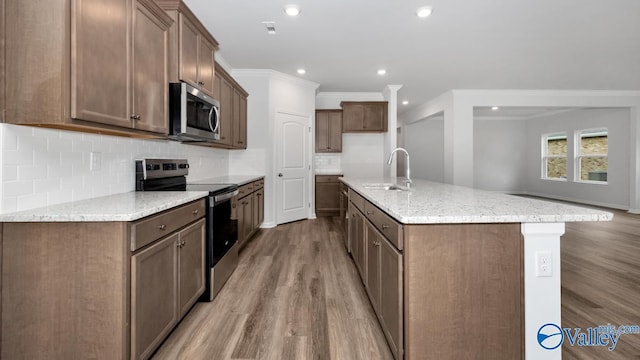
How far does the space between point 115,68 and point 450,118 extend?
6.25 metres

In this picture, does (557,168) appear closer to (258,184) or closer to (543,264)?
(258,184)

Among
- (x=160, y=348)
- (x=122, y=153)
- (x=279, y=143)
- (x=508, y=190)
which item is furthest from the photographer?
(x=508, y=190)

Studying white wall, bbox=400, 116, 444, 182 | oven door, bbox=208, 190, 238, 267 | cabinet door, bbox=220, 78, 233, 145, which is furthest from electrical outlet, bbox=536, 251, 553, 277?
white wall, bbox=400, 116, 444, 182

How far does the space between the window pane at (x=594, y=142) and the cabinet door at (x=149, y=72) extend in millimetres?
9278

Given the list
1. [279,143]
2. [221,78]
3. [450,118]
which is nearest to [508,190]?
[450,118]

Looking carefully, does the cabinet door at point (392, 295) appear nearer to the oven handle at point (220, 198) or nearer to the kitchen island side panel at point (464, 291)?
the kitchen island side panel at point (464, 291)

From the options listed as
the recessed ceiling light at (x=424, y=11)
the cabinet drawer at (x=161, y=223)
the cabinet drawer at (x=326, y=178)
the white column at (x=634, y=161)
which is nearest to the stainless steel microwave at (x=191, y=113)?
the cabinet drawer at (x=161, y=223)

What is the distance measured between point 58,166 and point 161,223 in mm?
690

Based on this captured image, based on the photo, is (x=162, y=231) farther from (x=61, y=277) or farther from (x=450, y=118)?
(x=450, y=118)

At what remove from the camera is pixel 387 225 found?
65.7 inches

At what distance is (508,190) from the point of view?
32.6ft

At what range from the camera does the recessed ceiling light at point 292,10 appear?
2986mm

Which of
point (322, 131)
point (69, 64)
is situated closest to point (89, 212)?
point (69, 64)

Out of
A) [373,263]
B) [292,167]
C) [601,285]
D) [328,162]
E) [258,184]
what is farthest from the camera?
[328,162]
